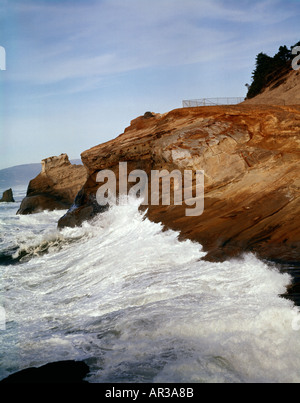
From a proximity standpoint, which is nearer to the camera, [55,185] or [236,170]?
[236,170]

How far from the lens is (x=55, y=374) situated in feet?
15.5

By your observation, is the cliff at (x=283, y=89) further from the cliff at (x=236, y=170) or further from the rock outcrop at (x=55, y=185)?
the rock outcrop at (x=55, y=185)

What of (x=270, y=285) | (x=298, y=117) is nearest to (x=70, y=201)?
(x=298, y=117)

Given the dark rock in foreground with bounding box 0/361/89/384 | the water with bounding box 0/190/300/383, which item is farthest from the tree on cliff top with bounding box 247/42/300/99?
the dark rock in foreground with bounding box 0/361/89/384

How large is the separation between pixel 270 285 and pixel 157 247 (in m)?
4.04

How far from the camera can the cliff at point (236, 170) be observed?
8359 mm

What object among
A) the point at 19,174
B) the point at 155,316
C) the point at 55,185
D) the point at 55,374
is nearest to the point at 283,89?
the point at 55,185

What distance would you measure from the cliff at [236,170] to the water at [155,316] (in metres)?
0.62

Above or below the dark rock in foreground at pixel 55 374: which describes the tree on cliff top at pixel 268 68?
above

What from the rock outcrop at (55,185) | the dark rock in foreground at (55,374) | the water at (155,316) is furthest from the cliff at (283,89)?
the dark rock in foreground at (55,374)

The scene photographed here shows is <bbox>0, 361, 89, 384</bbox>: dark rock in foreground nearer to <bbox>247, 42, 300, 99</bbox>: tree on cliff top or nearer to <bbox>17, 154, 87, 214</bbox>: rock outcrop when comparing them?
<bbox>17, 154, 87, 214</bbox>: rock outcrop

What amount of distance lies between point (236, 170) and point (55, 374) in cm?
703

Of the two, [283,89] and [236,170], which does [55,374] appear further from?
[283,89]

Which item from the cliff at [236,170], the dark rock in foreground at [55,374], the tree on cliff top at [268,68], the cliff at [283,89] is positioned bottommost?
the dark rock in foreground at [55,374]
